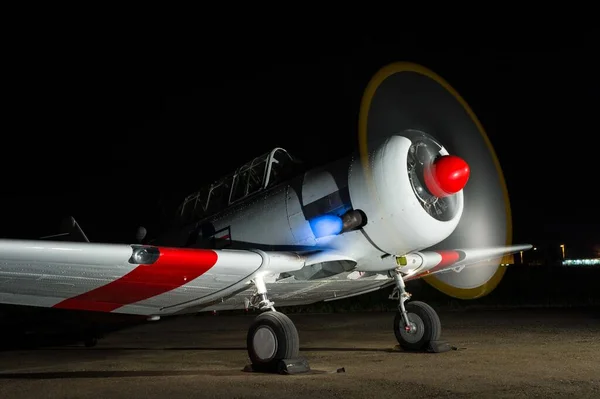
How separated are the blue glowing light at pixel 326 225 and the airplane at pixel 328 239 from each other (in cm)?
1

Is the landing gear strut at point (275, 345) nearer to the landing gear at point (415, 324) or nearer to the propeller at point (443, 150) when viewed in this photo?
the propeller at point (443, 150)

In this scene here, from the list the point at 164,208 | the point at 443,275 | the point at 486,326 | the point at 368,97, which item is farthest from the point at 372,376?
the point at 486,326

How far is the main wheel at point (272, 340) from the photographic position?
729cm

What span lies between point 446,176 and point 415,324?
2.67 meters

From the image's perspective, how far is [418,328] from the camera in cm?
921

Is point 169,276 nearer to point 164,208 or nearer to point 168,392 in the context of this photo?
point 168,392

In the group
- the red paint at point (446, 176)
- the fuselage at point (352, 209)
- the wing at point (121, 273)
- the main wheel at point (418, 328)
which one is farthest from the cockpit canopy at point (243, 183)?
the main wheel at point (418, 328)

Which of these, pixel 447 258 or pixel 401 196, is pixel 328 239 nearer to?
pixel 401 196

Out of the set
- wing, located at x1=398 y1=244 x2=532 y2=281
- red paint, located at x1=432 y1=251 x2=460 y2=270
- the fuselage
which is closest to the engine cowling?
the fuselage

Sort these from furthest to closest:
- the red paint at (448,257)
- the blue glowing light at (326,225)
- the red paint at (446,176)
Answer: the red paint at (448,257) < the blue glowing light at (326,225) < the red paint at (446,176)

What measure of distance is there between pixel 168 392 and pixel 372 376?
2110 millimetres

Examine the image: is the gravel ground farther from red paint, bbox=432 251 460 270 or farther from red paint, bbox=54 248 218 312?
red paint, bbox=432 251 460 270

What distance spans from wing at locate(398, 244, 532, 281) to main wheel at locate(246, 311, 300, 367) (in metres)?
2.02

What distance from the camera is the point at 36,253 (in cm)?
629
